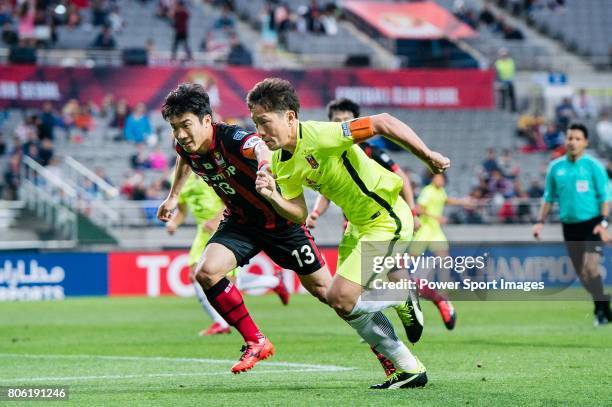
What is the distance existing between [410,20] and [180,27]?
8577 millimetres

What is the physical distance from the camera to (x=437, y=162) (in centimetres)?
742

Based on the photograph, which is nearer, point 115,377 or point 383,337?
point 383,337

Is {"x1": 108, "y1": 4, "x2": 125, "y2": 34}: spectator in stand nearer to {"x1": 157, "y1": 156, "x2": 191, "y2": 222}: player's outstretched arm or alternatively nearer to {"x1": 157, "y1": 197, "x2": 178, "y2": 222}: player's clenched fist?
{"x1": 157, "y1": 156, "x2": 191, "y2": 222}: player's outstretched arm

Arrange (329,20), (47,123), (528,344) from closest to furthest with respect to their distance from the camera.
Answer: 1. (528,344)
2. (47,123)
3. (329,20)

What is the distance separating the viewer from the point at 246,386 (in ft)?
29.6

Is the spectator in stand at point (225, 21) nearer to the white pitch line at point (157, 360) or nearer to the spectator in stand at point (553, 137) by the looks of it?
the spectator in stand at point (553, 137)

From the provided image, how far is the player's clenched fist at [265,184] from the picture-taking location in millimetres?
7742

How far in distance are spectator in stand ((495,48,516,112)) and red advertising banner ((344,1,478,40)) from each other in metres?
2.04

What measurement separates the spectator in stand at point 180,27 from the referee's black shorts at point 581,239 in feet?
59.0

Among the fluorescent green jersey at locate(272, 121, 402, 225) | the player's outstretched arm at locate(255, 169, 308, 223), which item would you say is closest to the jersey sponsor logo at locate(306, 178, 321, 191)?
the fluorescent green jersey at locate(272, 121, 402, 225)

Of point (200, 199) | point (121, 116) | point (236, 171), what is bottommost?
point (121, 116)

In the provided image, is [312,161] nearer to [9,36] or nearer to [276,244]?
[276,244]

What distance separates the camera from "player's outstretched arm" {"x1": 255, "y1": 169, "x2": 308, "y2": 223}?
7762 mm

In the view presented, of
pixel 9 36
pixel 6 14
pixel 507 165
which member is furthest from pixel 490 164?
pixel 6 14
